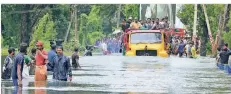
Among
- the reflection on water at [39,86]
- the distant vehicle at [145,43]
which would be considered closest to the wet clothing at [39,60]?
the reflection on water at [39,86]

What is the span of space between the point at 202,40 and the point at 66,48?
1248 centimetres

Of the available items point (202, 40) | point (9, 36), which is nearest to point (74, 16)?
point (9, 36)

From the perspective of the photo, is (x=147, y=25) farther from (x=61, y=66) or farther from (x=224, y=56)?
(x=61, y=66)

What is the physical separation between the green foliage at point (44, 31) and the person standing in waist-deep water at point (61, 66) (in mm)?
33862

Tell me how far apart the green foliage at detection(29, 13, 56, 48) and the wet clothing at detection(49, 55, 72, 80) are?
3387cm

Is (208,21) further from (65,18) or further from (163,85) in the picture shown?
(163,85)

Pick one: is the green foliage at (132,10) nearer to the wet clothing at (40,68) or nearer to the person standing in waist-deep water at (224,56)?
the person standing in waist-deep water at (224,56)

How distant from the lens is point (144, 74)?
2777cm

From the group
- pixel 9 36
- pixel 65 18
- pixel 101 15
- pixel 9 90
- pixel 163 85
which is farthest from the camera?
pixel 101 15

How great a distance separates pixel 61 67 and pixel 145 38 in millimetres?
20764

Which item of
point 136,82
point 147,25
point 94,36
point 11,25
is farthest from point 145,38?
point 94,36

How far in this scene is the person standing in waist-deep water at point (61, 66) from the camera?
76.0 feet

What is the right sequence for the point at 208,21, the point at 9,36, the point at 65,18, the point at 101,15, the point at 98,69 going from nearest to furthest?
the point at 98,69 → the point at 208,21 → the point at 9,36 → the point at 65,18 → the point at 101,15

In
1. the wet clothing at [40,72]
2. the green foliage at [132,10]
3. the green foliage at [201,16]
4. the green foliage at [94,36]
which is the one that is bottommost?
the wet clothing at [40,72]
